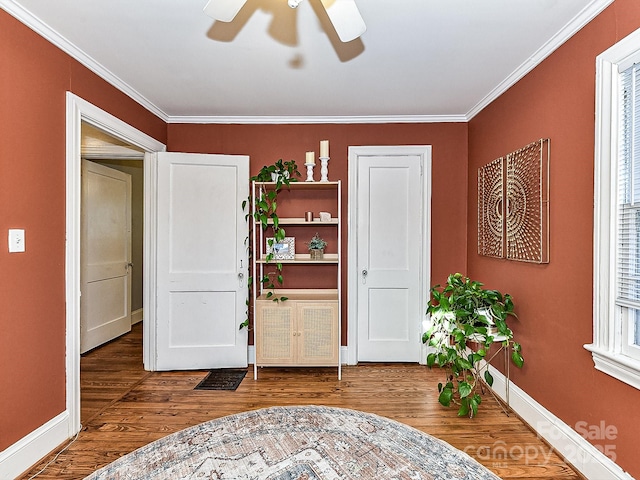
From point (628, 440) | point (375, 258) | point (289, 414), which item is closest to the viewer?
point (628, 440)

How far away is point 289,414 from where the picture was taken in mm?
2744

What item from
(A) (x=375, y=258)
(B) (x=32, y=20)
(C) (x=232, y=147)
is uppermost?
(B) (x=32, y=20)

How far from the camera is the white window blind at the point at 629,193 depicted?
5.74ft

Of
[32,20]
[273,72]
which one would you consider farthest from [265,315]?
[32,20]

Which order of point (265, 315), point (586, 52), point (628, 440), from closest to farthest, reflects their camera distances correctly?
point (628, 440) → point (586, 52) → point (265, 315)

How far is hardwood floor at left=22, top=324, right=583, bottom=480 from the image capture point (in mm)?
2217

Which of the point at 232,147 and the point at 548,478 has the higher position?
the point at 232,147

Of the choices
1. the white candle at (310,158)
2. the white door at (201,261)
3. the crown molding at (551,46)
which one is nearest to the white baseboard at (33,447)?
the white door at (201,261)

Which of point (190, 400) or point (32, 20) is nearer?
point (32, 20)

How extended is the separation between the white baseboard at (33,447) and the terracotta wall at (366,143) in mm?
2098

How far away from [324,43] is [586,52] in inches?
57.2

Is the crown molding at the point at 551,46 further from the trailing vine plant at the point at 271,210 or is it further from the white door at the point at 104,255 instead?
the white door at the point at 104,255

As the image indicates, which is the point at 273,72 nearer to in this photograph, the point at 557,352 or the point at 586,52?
the point at 586,52

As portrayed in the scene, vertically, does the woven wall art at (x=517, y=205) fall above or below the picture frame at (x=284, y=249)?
above
